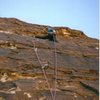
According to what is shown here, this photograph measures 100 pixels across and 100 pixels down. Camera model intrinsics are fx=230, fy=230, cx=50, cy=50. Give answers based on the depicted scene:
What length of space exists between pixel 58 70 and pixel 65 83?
0.88 m

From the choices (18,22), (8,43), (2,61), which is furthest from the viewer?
(18,22)

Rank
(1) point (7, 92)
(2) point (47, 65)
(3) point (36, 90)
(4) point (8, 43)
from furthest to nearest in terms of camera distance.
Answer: (4) point (8, 43), (2) point (47, 65), (3) point (36, 90), (1) point (7, 92)

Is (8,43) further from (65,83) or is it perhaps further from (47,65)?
(65,83)

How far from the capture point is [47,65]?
10.9 meters

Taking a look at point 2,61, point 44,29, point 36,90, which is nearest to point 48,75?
point 36,90

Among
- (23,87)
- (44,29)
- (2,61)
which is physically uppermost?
(44,29)

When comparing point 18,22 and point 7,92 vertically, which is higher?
point 18,22

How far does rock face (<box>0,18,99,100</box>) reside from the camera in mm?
9062

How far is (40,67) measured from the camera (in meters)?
10.6

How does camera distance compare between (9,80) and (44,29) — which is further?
(44,29)

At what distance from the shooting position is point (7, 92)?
8.46 m

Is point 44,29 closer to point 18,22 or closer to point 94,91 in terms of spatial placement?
point 18,22

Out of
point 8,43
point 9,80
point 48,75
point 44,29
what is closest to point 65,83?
point 48,75

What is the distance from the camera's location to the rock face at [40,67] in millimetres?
9062
